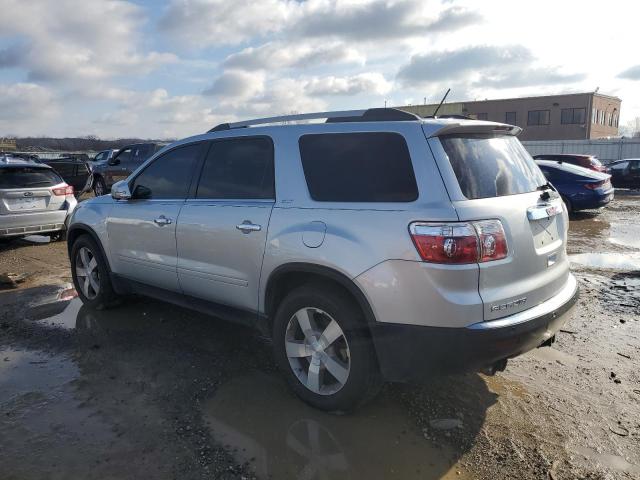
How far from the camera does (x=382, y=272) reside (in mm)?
2861

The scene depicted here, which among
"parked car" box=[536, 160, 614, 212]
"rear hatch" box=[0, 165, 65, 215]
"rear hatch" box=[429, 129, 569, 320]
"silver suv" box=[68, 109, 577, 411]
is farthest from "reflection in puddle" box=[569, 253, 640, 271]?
"rear hatch" box=[0, 165, 65, 215]

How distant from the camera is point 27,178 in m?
9.04

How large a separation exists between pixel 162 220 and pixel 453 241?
2728 millimetres

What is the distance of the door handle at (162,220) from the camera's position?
437cm

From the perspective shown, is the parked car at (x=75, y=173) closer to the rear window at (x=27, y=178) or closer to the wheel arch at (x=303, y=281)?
the rear window at (x=27, y=178)

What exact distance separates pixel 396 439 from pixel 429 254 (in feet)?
3.91

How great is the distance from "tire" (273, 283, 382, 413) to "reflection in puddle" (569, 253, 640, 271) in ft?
18.5

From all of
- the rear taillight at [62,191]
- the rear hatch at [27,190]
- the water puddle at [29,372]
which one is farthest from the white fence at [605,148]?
the water puddle at [29,372]

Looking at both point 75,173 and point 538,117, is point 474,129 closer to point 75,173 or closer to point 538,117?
point 75,173

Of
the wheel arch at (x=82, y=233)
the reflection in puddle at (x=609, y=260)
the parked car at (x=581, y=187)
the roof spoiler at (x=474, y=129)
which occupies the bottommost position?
the reflection in puddle at (x=609, y=260)

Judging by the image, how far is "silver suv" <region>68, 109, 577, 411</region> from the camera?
2.76 m

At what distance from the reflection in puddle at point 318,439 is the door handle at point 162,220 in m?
1.57

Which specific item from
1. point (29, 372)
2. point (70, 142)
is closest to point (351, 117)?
point (29, 372)

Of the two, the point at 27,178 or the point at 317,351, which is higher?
the point at 27,178
